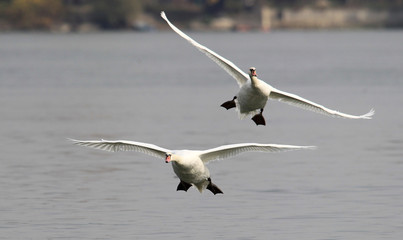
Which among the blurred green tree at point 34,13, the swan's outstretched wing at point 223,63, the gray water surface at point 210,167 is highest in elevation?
the blurred green tree at point 34,13

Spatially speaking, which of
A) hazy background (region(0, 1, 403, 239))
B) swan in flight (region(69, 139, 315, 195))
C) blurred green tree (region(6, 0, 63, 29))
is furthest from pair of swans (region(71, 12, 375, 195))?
blurred green tree (region(6, 0, 63, 29))

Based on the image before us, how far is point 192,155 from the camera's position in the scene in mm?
20094

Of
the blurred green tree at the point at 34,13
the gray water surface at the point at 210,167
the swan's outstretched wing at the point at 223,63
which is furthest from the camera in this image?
the blurred green tree at the point at 34,13

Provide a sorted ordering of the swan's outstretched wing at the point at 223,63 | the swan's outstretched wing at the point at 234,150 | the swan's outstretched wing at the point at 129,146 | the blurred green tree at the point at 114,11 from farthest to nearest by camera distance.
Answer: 1. the blurred green tree at the point at 114,11
2. the swan's outstretched wing at the point at 223,63
3. the swan's outstretched wing at the point at 129,146
4. the swan's outstretched wing at the point at 234,150

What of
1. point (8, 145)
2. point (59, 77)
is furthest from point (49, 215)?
point (59, 77)

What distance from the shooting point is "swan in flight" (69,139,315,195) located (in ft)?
65.1

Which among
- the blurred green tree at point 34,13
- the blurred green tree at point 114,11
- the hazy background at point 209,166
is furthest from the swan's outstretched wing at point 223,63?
the blurred green tree at point 34,13

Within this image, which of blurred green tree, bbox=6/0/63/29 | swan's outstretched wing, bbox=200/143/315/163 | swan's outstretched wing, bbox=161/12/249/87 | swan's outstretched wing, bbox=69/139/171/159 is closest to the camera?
swan's outstretched wing, bbox=200/143/315/163

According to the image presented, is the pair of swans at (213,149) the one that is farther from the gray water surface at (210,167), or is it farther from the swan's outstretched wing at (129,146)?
the gray water surface at (210,167)

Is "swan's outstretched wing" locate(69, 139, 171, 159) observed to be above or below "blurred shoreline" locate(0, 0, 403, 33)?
below

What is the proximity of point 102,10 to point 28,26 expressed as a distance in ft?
38.8

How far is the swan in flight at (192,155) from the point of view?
1984 centimetres

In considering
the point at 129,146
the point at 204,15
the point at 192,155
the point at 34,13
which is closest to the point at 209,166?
the point at 129,146

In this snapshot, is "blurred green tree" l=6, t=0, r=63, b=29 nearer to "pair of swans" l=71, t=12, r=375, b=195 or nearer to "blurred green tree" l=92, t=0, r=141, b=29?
"blurred green tree" l=92, t=0, r=141, b=29
